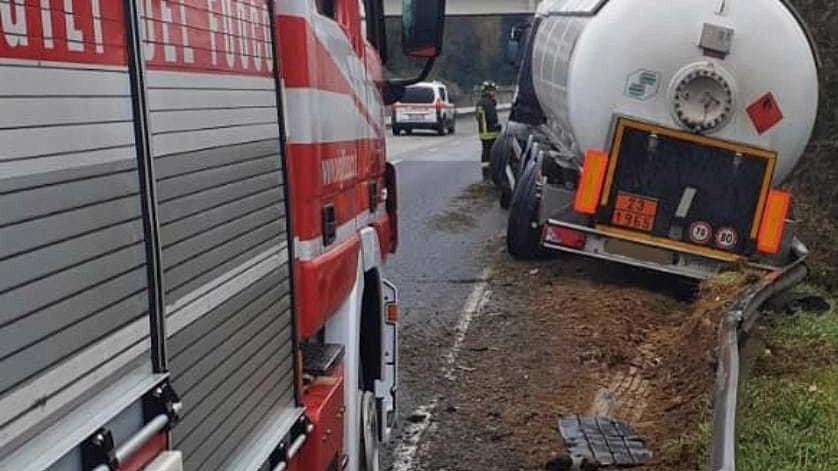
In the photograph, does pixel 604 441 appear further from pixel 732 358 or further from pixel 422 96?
pixel 422 96

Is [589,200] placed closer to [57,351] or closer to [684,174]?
[684,174]

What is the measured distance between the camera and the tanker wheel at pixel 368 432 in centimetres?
476

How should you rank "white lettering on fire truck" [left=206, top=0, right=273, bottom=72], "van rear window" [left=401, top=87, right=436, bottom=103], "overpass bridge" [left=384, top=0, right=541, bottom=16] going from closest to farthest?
"white lettering on fire truck" [left=206, top=0, right=273, bottom=72]
"van rear window" [left=401, top=87, right=436, bottom=103]
"overpass bridge" [left=384, top=0, right=541, bottom=16]

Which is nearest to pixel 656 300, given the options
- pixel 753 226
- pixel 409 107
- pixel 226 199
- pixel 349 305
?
pixel 753 226

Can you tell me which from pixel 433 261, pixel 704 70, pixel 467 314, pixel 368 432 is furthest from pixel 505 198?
A: pixel 368 432

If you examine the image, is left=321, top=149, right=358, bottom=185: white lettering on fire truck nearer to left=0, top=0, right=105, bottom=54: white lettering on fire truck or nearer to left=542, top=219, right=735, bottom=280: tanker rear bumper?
left=0, top=0, right=105, bottom=54: white lettering on fire truck

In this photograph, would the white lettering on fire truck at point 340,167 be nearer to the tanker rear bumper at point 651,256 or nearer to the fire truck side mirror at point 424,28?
the fire truck side mirror at point 424,28

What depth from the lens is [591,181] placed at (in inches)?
392

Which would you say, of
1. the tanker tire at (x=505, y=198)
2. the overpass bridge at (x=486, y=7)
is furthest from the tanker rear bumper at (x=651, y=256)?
the overpass bridge at (x=486, y=7)

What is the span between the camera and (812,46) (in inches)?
378

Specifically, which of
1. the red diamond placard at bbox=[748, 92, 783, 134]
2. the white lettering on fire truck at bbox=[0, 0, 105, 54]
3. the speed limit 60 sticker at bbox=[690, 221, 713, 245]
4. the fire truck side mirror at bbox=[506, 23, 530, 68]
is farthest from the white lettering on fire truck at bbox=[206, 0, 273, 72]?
the fire truck side mirror at bbox=[506, 23, 530, 68]

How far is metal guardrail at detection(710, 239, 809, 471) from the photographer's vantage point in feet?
14.8

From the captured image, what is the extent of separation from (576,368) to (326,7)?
14.9 feet

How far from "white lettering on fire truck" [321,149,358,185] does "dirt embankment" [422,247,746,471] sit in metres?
2.27
